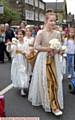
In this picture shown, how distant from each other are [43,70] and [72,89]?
203cm

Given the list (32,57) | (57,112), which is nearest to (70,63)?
(32,57)

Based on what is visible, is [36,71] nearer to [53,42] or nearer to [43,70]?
[43,70]

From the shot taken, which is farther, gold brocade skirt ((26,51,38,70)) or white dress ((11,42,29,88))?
white dress ((11,42,29,88))

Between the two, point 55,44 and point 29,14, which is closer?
point 55,44

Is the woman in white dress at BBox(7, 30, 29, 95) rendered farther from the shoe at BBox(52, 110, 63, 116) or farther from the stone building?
the stone building

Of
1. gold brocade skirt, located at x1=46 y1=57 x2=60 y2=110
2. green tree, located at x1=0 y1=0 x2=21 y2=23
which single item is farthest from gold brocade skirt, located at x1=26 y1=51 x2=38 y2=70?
green tree, located at x1=0 y1=0 x2=21 y2=23

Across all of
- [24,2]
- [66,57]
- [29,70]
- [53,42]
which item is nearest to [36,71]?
[53,42]

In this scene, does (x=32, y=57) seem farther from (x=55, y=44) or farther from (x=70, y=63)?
(x=70, y=63)

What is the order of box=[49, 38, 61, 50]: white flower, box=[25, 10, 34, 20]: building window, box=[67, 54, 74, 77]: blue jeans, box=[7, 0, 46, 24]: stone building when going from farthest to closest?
box=[25, 10, 34, 20]: building window, box=[7, 0, 46, 24]: stone building, box=[67, 54, 74, 77]: blue jeans, box=[49, 38, 61, 50]: white flower

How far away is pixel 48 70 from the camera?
27.9 ft

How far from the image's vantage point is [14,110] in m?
8.59

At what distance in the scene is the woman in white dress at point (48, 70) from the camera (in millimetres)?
8350

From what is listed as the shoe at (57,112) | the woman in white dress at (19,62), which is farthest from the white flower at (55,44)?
the woman in white dress at (19,62)

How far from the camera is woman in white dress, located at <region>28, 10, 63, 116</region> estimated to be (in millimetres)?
8350
